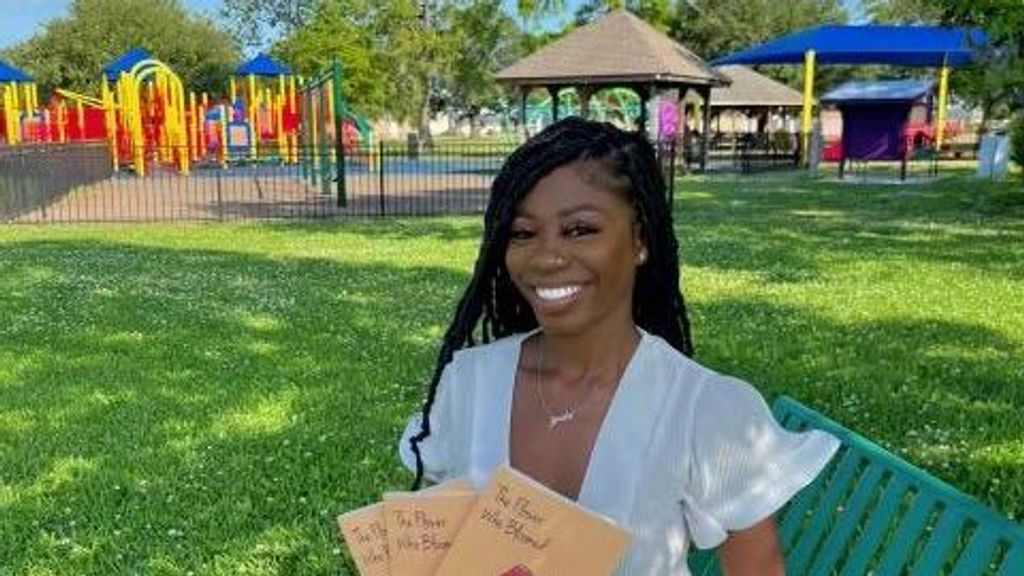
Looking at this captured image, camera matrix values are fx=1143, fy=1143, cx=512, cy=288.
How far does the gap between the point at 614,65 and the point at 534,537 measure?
26558 millimetres

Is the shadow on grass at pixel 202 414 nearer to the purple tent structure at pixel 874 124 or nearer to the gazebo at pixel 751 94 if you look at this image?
the purple tent structure at pixel 874 124

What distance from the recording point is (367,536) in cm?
186

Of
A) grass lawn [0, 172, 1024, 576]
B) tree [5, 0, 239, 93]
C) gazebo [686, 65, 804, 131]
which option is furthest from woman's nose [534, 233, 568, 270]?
tree [5, 0, 239, 93]

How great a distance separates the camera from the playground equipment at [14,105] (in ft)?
94.7

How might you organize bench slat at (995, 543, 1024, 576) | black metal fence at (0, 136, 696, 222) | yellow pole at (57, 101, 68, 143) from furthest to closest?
yellow pole at (57, 101, 68, 143), black metal fence at (0, 136, 696, 222), bench slat at (995, 543, 1024, 576)

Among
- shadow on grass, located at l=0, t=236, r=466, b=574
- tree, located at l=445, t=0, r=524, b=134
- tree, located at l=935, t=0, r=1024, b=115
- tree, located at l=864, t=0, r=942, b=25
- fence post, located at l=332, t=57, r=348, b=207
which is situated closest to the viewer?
shadow on grass, located at l=0, t=236, r=466, b=574

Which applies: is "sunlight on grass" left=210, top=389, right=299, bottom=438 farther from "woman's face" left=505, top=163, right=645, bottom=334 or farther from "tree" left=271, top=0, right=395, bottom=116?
"tree" left=271, top=0, right=395, bottom=116

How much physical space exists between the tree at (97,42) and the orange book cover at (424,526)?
66.1m

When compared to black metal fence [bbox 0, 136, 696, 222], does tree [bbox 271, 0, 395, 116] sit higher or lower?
higher

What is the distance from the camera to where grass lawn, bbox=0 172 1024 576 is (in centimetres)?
450

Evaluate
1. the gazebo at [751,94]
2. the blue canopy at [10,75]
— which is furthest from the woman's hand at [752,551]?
the gazebo at [751,94]

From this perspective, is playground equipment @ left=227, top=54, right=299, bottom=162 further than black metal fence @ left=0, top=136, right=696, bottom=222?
Yes

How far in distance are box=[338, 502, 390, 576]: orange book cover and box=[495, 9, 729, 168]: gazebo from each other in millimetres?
25331

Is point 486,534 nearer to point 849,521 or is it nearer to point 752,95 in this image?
point 849,521
